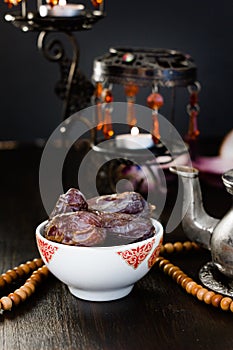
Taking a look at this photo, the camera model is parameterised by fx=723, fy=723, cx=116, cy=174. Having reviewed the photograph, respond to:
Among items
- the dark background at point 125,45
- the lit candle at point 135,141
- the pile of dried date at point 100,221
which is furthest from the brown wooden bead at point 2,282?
the dark background at point 125,45

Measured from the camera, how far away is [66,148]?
1.41 m

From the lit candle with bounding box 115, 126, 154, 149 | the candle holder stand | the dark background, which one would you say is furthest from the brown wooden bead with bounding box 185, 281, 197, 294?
the dark background

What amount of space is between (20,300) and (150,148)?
50cm

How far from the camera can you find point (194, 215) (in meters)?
0.98

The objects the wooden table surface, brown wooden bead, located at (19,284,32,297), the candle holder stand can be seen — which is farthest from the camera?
the candle holder stand

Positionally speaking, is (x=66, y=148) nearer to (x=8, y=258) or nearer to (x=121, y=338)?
(x=8, y=258)

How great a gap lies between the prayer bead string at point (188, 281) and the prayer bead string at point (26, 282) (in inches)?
6.4

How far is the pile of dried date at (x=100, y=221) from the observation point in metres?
0.83

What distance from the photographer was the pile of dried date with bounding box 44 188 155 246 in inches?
32.7

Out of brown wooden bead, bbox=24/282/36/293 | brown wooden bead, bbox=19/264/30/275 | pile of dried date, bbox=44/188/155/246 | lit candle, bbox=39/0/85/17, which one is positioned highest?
lit candle, bbox=39/0/85/17

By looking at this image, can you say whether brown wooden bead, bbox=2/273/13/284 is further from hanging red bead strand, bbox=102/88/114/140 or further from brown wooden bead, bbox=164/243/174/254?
hanging red bead strand, bbox=102/88/114/140

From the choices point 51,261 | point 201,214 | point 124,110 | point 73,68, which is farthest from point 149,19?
point 51,261

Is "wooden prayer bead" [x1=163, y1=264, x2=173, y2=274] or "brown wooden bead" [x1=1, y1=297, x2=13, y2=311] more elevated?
"brown wooden bead" [x1=1, y1=297, x2=13, y2=311]

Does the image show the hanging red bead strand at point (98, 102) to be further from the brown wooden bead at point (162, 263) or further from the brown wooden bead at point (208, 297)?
the brown wooden bead at point (208, 297)
